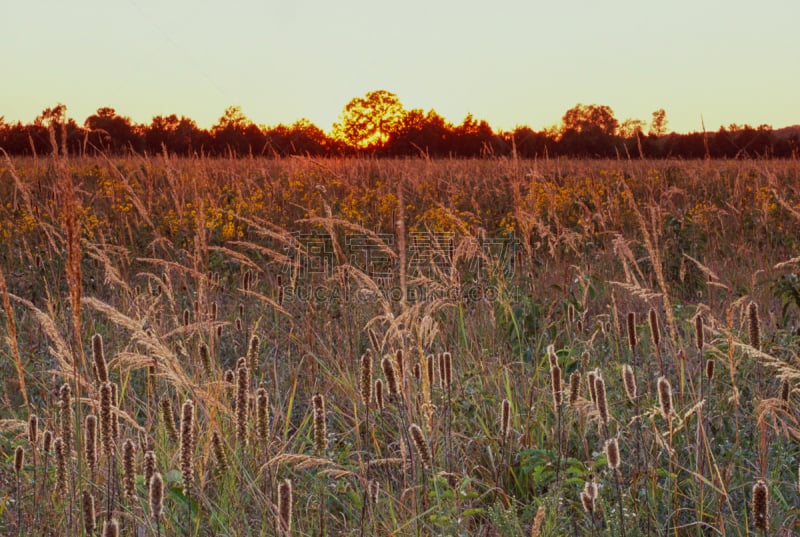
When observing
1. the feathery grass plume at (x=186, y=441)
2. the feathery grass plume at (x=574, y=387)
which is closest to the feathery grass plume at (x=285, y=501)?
the feathery grass plume at (x=186, y=441)

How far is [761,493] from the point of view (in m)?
1.10

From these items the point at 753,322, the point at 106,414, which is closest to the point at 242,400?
the point at 106,414

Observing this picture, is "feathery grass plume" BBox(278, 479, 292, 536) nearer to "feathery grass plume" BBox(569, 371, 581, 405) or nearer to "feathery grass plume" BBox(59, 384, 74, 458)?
"feathery grass plume" BBox(59, 384, 74, 458)

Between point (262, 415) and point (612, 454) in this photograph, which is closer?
point (612, 454)

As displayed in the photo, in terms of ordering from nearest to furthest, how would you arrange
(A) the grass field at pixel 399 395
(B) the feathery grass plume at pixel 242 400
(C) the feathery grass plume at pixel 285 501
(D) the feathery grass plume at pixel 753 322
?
1. (C) the feathery grass plume at pixel 285 501
2. (B) the feathery grass plume at pixel 242 400
3. (A) the grass field at pixel 399 395
4. (D) the feathery grass plume at pixel 753 322

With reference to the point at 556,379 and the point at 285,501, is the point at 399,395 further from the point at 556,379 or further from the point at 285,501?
the point at 285,501

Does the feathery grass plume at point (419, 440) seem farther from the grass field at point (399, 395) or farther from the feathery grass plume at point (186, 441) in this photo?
the feathery grass plume at point (186, 441)

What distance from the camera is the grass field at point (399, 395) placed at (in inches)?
62.5

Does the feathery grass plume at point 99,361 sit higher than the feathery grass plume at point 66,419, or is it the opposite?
the feathery grass plume at point 99,361

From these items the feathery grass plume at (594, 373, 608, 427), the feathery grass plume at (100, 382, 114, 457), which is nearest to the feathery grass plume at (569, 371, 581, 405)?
the feathery grass plume at (594, 373, 608, 427)

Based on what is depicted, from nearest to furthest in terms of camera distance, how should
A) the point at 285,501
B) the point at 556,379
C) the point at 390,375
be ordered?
the point at 285,501 → the point at 390,375 → the point at 556,379

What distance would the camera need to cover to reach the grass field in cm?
159

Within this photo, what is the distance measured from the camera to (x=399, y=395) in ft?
7.02

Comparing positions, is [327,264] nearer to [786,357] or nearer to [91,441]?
[786,357]
